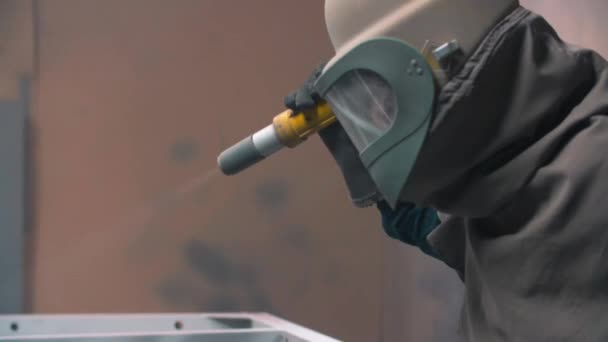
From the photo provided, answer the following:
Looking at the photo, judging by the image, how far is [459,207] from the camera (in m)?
0.46

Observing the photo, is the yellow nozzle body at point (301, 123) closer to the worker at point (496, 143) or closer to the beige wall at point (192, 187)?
the worker at point (496, 143)

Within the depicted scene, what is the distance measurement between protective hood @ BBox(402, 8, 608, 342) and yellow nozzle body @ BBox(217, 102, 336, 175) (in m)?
0.13

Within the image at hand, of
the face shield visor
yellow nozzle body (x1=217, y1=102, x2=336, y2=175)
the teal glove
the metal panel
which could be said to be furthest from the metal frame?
the face shield visor

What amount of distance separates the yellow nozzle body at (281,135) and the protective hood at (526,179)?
125 mm

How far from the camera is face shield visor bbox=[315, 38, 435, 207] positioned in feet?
1.50

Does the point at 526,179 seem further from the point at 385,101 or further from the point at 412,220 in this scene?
the point at 412,220

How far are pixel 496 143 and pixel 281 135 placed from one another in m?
0.21

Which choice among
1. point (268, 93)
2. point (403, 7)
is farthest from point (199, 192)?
point (403, 7)

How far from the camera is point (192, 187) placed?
1.47 meters

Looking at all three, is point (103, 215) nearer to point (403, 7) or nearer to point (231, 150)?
point (231, 150)

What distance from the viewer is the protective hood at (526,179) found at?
16.3 inches

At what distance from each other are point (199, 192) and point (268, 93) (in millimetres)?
301

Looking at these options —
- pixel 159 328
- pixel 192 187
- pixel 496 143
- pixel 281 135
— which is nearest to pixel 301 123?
pixel 281 135

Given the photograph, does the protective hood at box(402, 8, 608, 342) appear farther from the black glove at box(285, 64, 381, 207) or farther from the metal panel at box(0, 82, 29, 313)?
the metal panel at box(0, 82, 29, 313)
